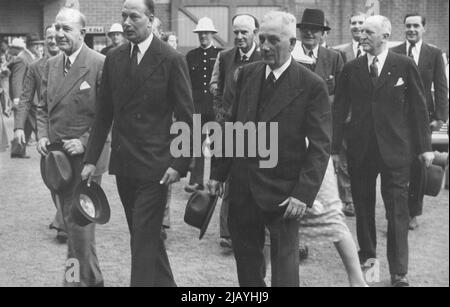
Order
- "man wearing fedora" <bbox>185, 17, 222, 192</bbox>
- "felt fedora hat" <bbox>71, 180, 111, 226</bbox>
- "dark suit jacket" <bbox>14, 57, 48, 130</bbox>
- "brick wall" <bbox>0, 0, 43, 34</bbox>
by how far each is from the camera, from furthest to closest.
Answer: "brick wall" <bbox>0, 0, 43, 34</bbox>, "man wearing fedora" <bbox>185, 17, 222, 192</bbox>, "dark suit jacket" <bbox>14, 57, 48, 130</bbox>, "felt fedora hat" <bbox>71, 180, 111, 226</bbox>

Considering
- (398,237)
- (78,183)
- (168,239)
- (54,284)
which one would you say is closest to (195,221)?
(78,183)

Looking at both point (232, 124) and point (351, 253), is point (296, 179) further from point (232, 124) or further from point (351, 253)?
point (351, 253)

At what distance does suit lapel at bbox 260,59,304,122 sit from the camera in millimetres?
4918

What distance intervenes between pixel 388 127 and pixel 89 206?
2.51 meters

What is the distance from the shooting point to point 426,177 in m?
6.89

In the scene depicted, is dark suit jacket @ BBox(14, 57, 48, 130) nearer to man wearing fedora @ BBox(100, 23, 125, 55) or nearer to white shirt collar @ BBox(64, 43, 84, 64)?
white shirt collar @ BBox(64, 43, 84, 64)

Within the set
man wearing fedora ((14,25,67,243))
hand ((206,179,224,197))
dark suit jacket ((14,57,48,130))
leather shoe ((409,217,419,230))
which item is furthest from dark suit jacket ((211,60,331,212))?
leather shoe ((409,217,419,230))

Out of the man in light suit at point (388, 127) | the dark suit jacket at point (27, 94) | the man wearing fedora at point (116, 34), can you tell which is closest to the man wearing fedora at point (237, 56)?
the man in light suit at point (388, 127)

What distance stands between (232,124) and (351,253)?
4.25 feet

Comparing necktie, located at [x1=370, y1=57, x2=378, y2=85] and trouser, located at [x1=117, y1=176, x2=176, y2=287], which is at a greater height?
necktie, located at [x1=370, y1=57, x2=378, y2=85]

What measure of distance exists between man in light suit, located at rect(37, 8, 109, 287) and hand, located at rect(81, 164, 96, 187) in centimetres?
35

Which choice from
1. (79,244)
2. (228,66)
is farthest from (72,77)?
(228,66)

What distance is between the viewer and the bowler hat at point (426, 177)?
6.85 metres

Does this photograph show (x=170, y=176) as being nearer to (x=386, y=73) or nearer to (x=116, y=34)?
(x=386, y=73)
